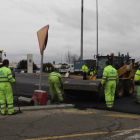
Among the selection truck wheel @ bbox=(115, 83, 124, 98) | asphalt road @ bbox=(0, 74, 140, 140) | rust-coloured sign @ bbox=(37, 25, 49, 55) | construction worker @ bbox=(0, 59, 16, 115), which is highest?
rust-coloured sign @ bbox=(37, 25, 49, 55)

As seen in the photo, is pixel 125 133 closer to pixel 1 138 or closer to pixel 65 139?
pixel 65 139

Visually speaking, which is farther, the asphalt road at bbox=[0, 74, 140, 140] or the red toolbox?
the red toolbox

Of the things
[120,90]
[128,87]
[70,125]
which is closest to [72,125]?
[70,125]

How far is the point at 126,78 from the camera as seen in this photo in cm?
1059

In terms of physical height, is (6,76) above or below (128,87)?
above

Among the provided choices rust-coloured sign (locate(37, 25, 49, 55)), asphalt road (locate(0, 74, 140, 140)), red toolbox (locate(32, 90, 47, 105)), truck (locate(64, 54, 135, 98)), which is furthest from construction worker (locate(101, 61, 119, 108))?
rust-coloured sign (locate(37, 25, 49, 55))

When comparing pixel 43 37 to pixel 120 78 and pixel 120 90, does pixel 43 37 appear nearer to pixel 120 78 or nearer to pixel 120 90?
pixel 120 78

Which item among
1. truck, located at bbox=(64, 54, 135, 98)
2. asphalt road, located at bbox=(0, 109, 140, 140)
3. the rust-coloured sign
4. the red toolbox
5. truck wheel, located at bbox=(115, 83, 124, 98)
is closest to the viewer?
asphalt road, located at bbox=(0, 109, 140, 140)

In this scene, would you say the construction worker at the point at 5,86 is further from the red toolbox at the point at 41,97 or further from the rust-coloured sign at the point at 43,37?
the rust-coloured sign at the point at 43,37

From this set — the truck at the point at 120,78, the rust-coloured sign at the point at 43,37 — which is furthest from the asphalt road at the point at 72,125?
the rust-coloured sign at the point at 43,37

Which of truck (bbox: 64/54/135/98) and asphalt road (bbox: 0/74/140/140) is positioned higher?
truck (bbox: 64/54/135/98)

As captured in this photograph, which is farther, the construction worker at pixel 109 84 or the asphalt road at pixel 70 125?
the construction worker at pixel 109 84

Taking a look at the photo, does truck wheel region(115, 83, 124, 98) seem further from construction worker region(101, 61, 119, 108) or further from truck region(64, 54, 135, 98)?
construction worker region(101, 61, 119, 108)

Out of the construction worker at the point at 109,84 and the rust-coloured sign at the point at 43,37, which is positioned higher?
the rust-coloured sign at the point at 43,37
